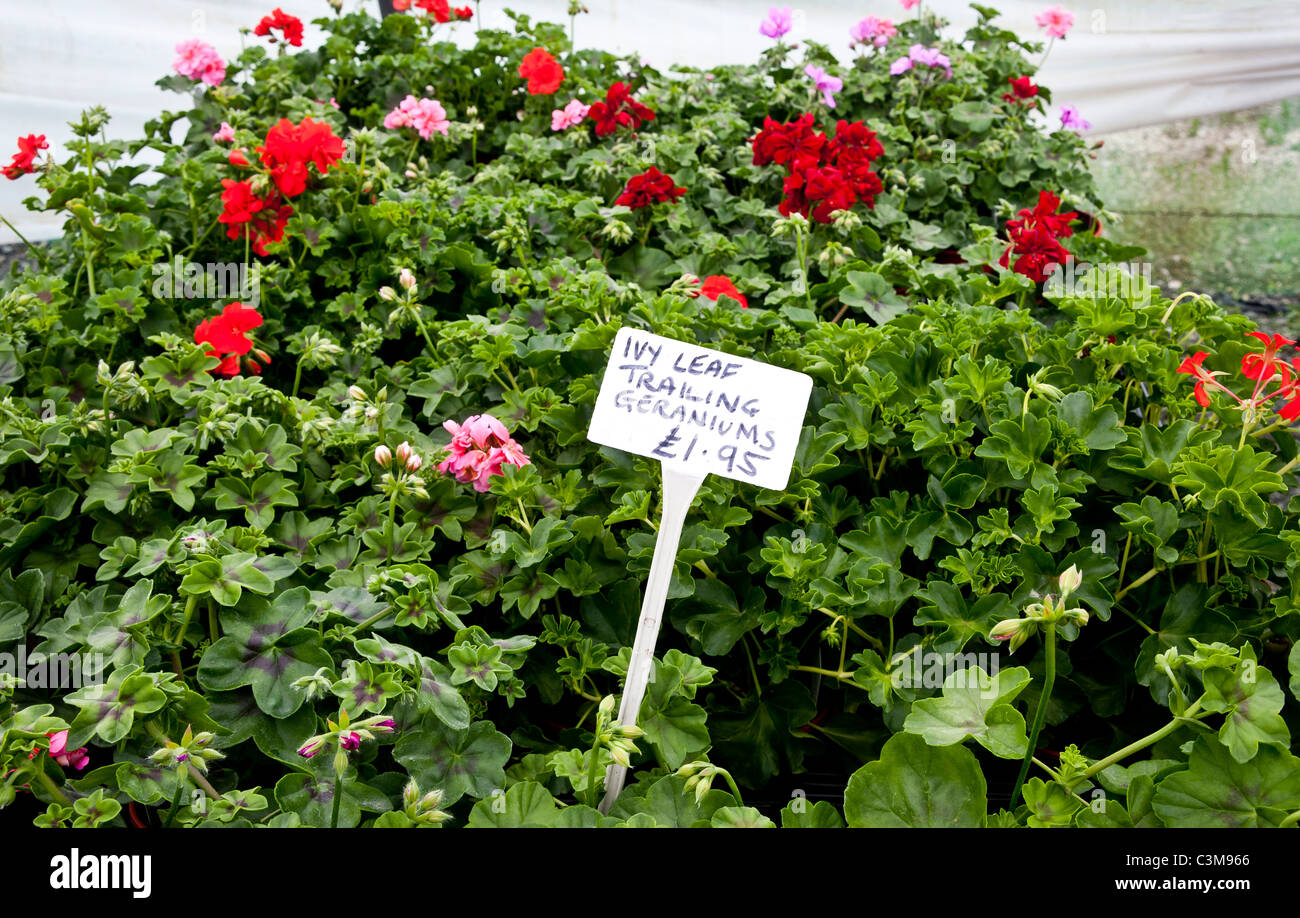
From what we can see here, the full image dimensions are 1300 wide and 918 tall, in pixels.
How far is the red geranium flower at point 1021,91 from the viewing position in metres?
3.29

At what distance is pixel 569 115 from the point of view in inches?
120

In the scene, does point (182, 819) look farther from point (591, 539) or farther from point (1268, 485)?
point (1268, 485)

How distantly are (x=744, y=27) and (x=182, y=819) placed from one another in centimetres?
505

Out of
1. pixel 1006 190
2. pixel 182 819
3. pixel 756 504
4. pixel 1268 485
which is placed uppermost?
pixel 1006 190

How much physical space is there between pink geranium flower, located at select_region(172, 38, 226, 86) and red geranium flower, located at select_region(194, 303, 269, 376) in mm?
1532

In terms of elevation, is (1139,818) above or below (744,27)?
below

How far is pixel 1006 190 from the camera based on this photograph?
3006 millimetres

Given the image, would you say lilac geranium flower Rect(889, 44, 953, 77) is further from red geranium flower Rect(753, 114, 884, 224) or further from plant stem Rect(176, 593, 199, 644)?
plant stem Rect(176, 593, 199, 644)

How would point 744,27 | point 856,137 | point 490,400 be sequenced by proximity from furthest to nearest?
point 744,27 → point 856,137 → point 490,400

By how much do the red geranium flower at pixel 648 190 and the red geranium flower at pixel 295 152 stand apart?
2.15ft

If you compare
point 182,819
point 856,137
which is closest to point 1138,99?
point 856,137

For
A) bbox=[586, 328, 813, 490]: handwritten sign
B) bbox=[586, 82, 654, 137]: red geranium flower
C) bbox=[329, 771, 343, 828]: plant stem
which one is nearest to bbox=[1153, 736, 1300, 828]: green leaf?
bbox=[586, 328, 813, 490]: handwritten sign

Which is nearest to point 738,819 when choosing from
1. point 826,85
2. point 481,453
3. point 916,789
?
point 916,789

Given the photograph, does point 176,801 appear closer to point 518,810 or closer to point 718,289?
point 518,810
